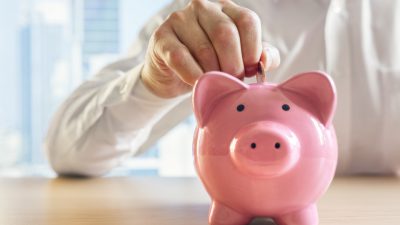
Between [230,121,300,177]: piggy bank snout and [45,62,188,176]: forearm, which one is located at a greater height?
[230,121,300,177]: piggy bank snout

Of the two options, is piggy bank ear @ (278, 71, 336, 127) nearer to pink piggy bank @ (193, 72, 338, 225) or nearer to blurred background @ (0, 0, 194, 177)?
pink piggy bank @ (193, 72, 338, 225)

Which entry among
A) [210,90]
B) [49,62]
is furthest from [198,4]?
[49,62]

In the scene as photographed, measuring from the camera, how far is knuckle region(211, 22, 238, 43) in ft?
1.67

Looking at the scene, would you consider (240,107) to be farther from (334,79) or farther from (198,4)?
(334,79)

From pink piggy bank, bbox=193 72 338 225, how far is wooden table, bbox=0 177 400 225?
58 millimetres

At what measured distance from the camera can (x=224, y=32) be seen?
511 millimetres

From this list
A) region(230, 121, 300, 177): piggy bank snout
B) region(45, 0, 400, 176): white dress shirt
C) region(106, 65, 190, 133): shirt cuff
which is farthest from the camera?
region(45, 0, 400, 176): white dress shirt

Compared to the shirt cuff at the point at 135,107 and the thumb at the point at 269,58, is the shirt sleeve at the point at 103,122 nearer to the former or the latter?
the shirt cuff at the point at 135,107

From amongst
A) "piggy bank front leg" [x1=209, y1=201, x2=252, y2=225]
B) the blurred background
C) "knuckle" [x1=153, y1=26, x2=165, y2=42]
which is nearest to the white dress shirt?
"knuckle" [x1=153, y1=26, x2=165, y2=42]

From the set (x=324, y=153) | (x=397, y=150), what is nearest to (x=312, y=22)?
(x=397, y=150)

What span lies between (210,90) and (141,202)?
8.9 inches

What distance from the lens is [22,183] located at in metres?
0.85

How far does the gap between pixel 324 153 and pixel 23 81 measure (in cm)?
159

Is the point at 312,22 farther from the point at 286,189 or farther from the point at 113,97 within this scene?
the point at 286,189
